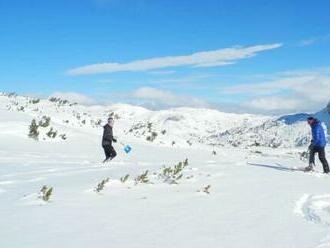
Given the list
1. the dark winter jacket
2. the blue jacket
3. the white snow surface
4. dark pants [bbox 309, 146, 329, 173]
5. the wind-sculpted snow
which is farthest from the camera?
the dark winter jacket

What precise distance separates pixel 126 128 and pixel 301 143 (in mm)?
18525

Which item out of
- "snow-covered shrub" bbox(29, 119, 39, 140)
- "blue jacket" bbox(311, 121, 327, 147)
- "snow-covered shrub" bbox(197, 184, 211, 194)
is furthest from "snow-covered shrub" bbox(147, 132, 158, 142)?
"snow-covered shrub" bbox(197, 184, 211, 194)

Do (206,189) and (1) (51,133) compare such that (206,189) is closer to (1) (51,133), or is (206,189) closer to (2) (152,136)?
(1) (51,133)

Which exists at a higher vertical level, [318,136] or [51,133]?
[51,133]

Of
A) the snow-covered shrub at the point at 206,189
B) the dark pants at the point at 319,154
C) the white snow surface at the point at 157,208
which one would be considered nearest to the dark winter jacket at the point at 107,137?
the white snow surface at the point at 157,208

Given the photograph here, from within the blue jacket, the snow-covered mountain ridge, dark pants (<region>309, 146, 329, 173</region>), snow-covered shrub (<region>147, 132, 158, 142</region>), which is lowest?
dark pants (<region>309, 146, 329, 173</region>)

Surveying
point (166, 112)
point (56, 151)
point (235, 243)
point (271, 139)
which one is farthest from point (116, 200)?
point (166, 112)

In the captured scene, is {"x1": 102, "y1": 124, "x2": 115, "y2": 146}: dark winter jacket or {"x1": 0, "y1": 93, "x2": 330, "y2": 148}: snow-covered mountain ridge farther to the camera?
{"x1": 0, "y1": 93, "x2": 330, "y2": 148}: snow-covered mountain ridge

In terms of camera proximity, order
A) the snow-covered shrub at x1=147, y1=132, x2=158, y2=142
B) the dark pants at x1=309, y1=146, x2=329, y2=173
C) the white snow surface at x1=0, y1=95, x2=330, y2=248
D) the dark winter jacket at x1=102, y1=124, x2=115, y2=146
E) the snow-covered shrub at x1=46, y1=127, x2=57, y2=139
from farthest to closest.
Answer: the snow-covered shrub at x1=147, y1=132, x2=158, y2=142
the snow-covered shrub at x1=46, y1=127, x2=57, y2=139
the dark winter jacket at x1=102, y1=124, x2=115, y2=146
the dark pants at x1=309, y1=146, x2=329, y2=173
the white snow surface at x1=0, y1=95, x2=330, y2=248

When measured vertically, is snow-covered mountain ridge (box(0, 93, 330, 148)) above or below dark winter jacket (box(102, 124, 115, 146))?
above

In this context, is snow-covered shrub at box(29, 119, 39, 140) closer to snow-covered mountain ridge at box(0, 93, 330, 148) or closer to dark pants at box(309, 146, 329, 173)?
snow-covered mountain ridge at box(0, 93, 330, 148)

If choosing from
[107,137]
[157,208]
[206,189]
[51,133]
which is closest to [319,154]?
[107,137]

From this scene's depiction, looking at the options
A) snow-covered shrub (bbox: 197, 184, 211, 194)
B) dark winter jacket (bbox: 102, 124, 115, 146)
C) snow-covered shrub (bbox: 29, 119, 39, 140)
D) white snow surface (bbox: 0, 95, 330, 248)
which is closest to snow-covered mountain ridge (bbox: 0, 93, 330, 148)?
snow-covered shrub (bbox: 29, 119, 39, 140)

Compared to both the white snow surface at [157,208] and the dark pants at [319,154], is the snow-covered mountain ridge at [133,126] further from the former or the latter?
the dark pants at [319,154]
